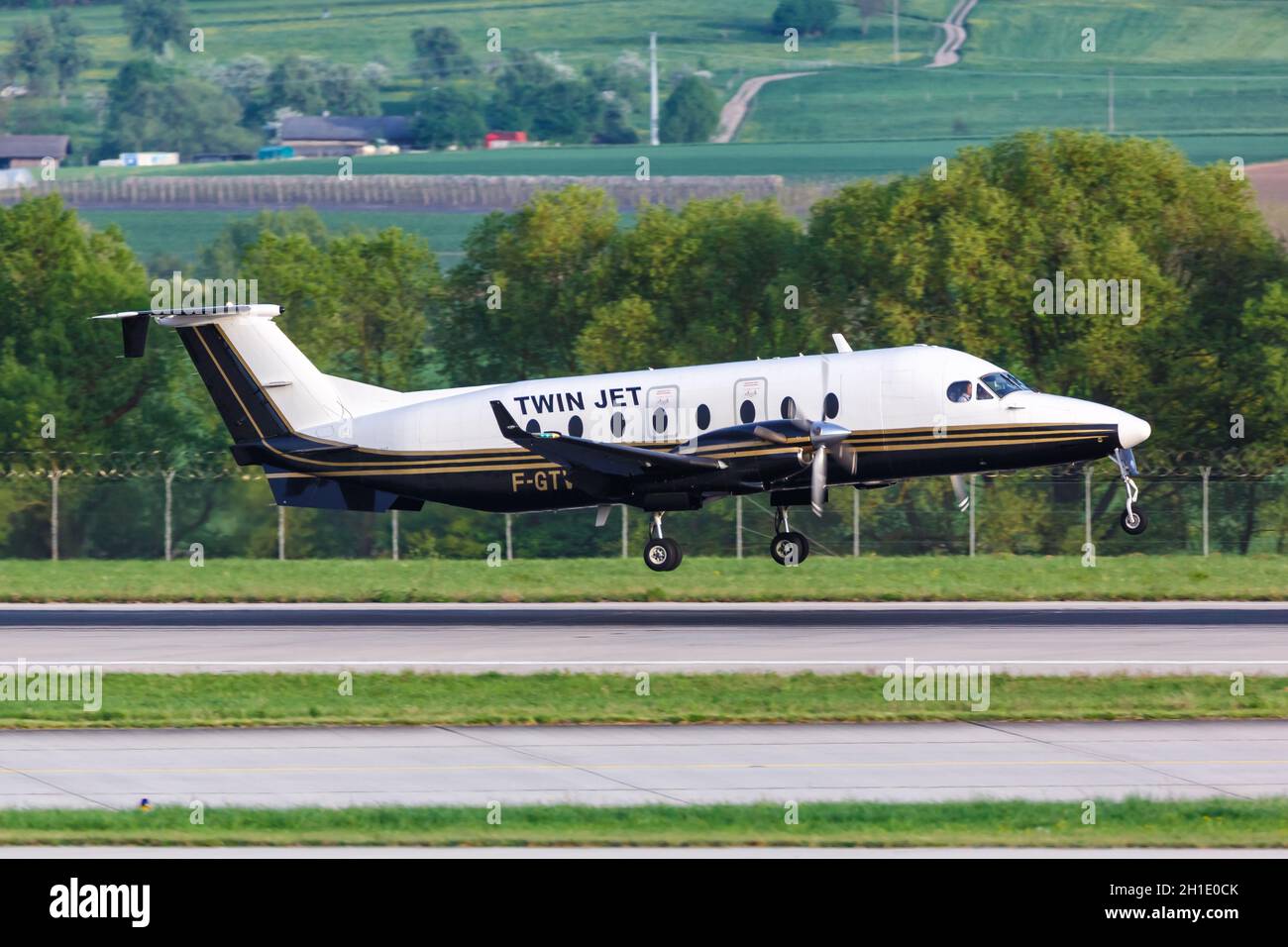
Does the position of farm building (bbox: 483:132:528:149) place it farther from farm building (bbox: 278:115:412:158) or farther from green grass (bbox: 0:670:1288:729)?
green grass (bbox: 0:670:1288:729)

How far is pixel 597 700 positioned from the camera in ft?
75.1

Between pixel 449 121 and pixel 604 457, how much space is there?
439 ft

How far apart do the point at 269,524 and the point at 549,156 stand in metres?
78.0

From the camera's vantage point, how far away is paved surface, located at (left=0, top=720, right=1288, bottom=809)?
1755 centimetres

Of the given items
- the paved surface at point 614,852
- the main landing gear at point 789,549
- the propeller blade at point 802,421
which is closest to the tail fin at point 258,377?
the main landing gear at point 789,549

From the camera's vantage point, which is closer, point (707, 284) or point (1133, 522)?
point (1133, 522)

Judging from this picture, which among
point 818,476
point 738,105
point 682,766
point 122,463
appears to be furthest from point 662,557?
point 738,105

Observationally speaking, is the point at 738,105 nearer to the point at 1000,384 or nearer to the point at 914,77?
the point at 914,77

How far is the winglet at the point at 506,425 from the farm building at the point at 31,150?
13780cm

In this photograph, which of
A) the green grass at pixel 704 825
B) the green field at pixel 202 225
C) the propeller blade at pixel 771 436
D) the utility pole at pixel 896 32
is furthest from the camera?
the utility pole at pixel 896 32

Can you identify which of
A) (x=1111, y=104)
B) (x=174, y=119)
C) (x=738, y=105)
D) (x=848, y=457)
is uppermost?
(x=174, y=119)

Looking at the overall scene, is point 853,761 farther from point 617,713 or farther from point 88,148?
point 88,148

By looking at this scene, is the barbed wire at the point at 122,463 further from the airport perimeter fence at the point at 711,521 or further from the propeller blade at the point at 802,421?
the propeller blade at the point at 802,421

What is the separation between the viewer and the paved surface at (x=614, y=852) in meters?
14.8
